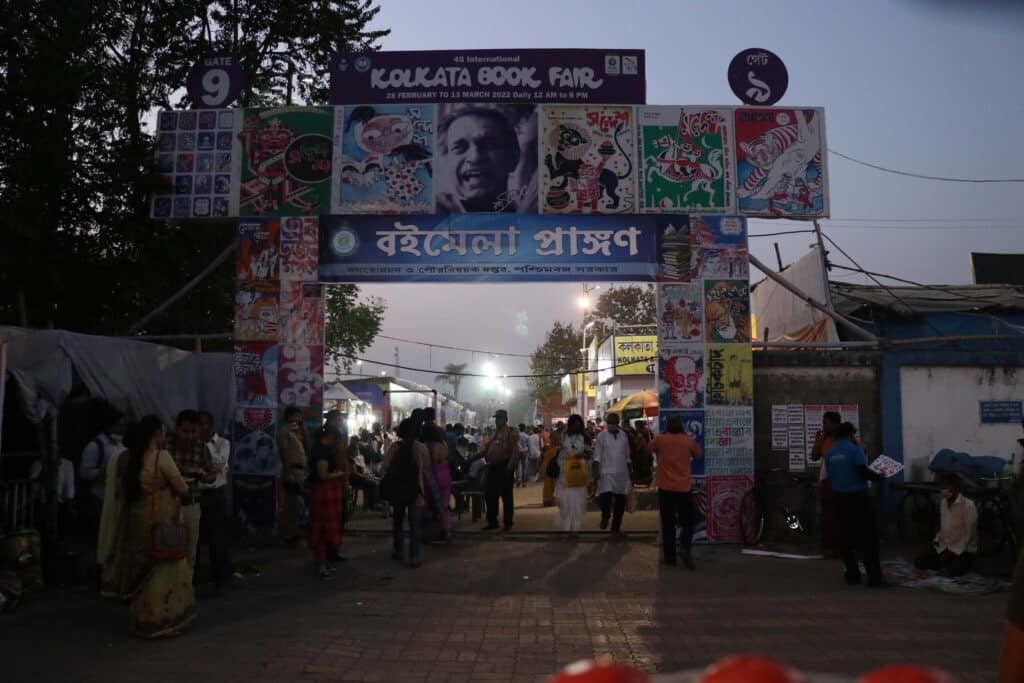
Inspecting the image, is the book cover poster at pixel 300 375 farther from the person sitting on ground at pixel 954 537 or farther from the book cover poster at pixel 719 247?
the person sitting on ground at pixel 954 537

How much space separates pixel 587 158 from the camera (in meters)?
12.2

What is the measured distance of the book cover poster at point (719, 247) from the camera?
12086 mm

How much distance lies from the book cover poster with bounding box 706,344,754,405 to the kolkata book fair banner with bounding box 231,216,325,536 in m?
5.22

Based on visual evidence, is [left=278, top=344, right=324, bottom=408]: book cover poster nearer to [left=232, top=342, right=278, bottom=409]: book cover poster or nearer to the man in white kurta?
[left=232, top=342, right=278, bottom=409]: book cover poster

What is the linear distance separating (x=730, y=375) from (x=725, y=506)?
1.72 metres

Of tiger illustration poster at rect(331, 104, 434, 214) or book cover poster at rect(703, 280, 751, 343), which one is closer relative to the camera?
book cover poster at rect(703, 280, 751, 343)

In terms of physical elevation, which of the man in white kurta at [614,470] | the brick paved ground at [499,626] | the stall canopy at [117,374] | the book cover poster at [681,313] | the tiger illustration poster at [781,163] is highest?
the tiger illustration poster at [781,163]

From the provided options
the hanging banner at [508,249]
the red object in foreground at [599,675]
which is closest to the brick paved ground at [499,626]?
the hanging banner at [508,249]

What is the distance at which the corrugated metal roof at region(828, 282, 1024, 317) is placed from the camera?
13.4 m

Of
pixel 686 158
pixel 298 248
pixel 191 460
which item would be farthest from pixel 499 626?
pixel 686 158

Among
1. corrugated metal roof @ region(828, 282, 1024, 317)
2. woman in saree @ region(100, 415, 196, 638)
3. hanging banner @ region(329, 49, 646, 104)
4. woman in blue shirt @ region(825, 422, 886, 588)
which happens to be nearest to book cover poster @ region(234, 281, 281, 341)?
hanging banner @ region(329, 49, 646, 104)

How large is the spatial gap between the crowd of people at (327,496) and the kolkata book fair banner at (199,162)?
327cm

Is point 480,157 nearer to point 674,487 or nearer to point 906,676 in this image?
point 674,487

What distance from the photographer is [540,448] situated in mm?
28125
